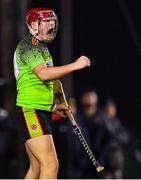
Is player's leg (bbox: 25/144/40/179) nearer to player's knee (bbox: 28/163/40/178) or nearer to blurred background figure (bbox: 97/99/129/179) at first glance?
player's knee (bbox: 28/163/40/178)

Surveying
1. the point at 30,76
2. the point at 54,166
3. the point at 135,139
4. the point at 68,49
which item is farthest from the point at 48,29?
the point at 68,49

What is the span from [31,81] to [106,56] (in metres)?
8.19

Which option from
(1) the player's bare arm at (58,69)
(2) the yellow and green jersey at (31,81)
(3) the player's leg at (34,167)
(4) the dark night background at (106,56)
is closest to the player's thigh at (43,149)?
(3) the player's leg at (34,167)

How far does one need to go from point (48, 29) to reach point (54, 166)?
1.18 meters

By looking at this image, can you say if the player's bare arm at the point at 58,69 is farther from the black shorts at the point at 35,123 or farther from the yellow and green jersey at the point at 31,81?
the black shorts at the point at 35,123

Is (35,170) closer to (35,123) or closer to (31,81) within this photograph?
(35,123)

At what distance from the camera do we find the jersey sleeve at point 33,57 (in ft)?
26.7

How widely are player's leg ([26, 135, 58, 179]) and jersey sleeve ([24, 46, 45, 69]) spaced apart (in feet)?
2.12

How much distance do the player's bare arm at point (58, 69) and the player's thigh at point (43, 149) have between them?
21.4 inches

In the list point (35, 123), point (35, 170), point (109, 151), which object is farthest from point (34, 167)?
point (109, 151)

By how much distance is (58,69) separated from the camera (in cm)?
805

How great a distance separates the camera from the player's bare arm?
8023mm

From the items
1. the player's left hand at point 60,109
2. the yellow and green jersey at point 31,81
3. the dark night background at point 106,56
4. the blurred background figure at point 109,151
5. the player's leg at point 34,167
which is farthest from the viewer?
the dark night background at point 106,56

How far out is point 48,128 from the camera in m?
8.38
